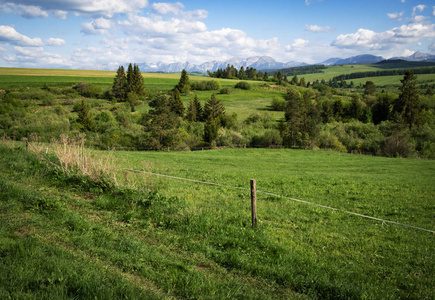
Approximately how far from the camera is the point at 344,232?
26.5ft

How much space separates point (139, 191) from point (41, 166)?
20.0 ft

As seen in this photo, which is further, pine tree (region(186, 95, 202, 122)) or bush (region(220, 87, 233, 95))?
bush (region(220, 87, 233, 95))

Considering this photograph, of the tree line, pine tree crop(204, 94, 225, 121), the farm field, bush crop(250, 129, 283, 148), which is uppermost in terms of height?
the tree line

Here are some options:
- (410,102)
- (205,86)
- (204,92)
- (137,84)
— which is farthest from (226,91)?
(410,102)

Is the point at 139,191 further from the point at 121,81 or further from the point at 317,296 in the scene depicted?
the point at 121,81

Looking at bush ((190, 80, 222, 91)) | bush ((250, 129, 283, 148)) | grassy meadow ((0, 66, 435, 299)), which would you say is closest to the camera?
grassy meadow ((0, 66, 435, 299))

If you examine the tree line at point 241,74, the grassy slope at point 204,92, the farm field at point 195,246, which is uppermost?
the tree line at point 241,74

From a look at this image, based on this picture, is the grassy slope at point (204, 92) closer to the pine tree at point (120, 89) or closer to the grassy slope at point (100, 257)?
the pine tree at point (120, 89)

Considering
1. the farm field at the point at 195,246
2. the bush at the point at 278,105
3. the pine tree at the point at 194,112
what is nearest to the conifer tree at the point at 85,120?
the pine tree at the point at 194,112

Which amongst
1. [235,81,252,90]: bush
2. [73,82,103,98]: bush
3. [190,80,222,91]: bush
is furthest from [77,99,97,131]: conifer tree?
[235,81,252,90]: bush

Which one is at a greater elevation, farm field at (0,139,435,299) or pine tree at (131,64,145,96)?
pine tree at (131,64,145,96)

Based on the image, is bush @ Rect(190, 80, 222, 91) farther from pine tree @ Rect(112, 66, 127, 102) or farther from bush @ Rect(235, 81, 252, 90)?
pine tree @ Rect(112, 66, 127, 102)

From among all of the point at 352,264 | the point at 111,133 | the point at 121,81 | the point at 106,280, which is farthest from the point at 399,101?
the point at 121,81

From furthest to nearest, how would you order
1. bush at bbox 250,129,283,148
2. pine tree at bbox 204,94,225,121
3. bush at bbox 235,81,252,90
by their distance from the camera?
bush at bbox 235,81,252,90
pine tree at bbox 204,94,225,121
bush at bbox 250,129,283,148
